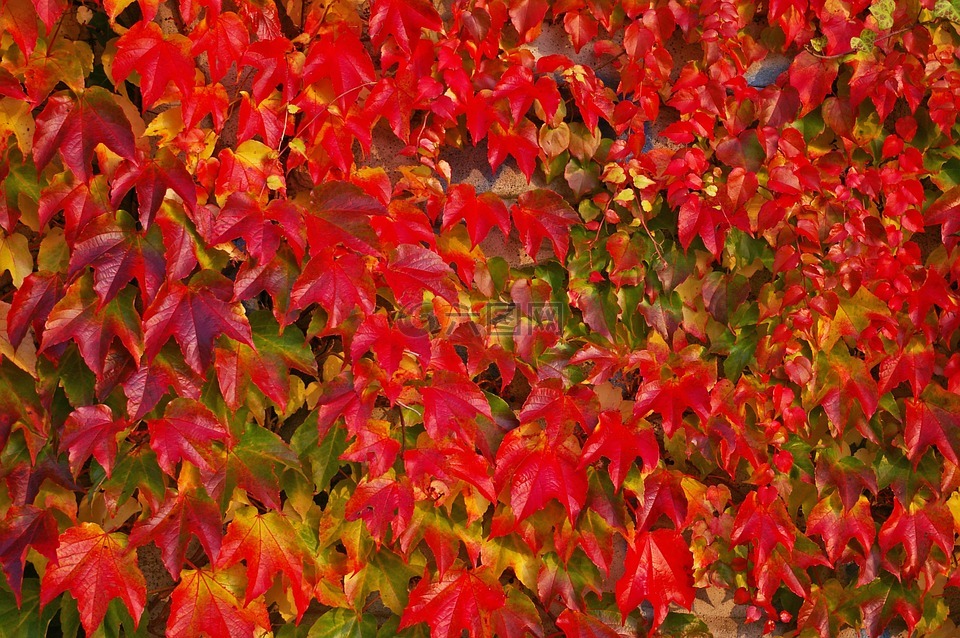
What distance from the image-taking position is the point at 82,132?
1742 mm

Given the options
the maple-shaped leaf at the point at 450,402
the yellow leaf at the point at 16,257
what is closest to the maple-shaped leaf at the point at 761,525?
the maple-shaped leaf at the point at 450,402

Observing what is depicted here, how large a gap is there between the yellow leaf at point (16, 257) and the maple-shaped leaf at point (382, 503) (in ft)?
2.78

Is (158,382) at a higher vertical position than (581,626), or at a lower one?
higher

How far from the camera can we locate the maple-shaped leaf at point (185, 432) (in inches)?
71.2

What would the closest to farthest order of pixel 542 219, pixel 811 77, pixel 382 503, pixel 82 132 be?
pixel 82 132
pixel 382 503
pixel 542 219
pixel 811 77

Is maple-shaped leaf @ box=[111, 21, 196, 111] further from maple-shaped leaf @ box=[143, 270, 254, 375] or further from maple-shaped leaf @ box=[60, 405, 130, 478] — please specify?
maple-shaped leaf @ box=[60, 405, 130, 478]

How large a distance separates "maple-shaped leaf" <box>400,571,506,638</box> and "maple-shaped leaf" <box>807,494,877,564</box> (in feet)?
2.75

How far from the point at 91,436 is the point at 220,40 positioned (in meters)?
0.87

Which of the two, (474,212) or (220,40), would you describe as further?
(474,212)

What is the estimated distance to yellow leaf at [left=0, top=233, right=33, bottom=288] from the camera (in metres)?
1.85

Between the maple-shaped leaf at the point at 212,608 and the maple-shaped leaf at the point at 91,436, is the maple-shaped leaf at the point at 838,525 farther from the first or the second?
the maple-shaped leaf at the point at 91,436

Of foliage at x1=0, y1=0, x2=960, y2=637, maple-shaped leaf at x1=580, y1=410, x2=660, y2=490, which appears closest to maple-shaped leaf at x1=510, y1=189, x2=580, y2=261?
foliage at x1=0, y1=0, x2=960, y2=637

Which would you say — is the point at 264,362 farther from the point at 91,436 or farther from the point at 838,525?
the point at 838,525

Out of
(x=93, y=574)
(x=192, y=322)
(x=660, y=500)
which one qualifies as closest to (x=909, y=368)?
(x=660, y=500)
